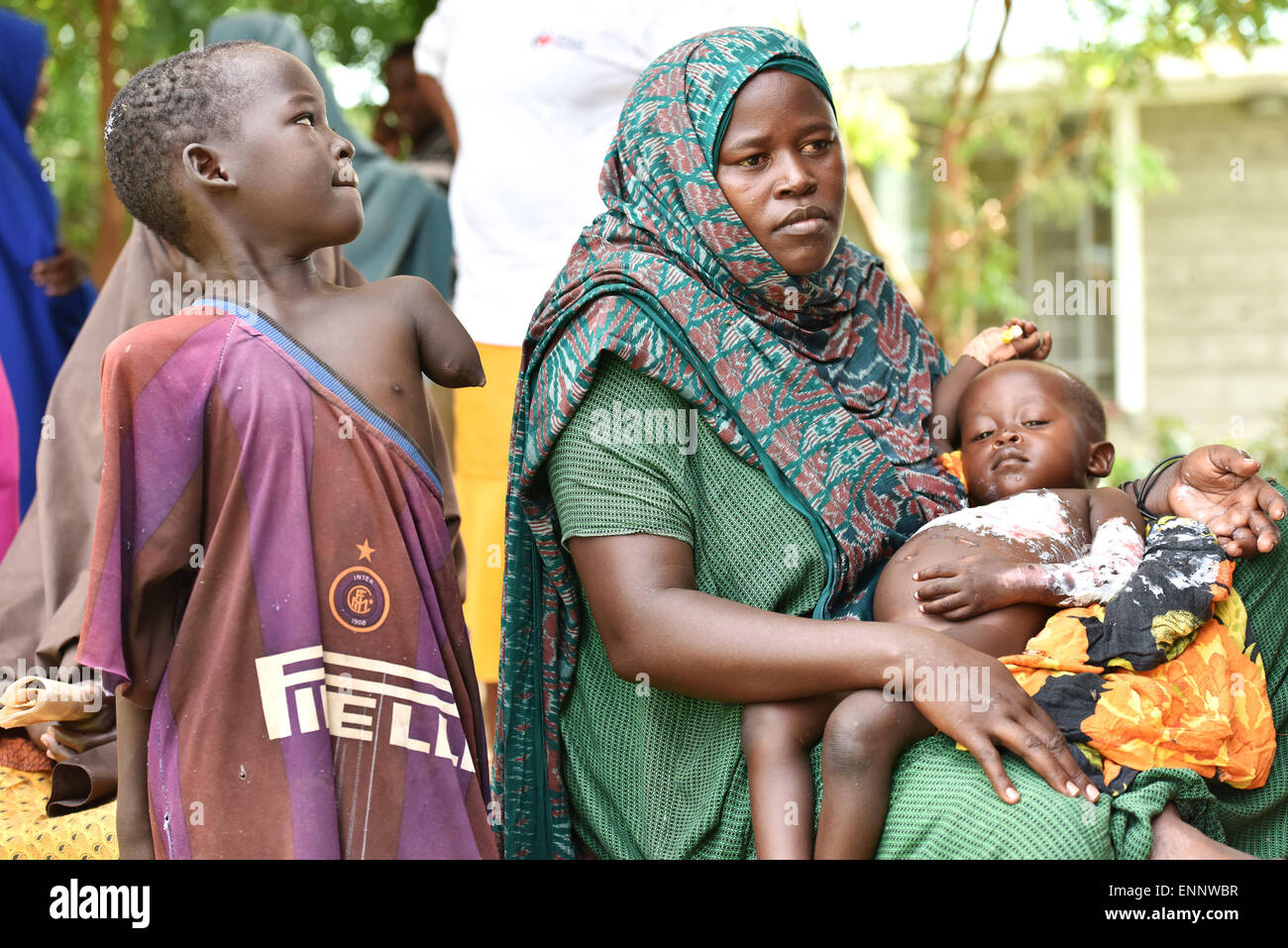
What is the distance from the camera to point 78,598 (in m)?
2.93

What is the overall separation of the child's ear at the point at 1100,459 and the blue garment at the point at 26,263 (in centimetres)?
285

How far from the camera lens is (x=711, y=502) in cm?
239

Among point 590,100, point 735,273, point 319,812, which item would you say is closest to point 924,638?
point 735,273

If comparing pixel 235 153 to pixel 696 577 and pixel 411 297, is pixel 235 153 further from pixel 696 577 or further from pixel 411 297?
pixel 696 577

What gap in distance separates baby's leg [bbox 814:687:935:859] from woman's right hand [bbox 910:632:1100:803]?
7 cm

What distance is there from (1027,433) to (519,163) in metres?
2.04

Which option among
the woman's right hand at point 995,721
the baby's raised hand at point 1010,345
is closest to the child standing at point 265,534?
the woman's right hand at point 995,721

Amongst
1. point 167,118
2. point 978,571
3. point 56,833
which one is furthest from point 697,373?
point 56,833

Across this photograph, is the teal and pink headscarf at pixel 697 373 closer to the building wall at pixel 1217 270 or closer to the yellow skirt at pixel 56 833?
the yellow skirt at pixel 56 833

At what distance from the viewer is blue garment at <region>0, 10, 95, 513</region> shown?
3.85 metres

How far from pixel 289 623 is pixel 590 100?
251 centimetres

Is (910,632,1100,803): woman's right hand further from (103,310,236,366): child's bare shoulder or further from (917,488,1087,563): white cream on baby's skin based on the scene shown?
(103,310,236,366): child's bare shoulder
